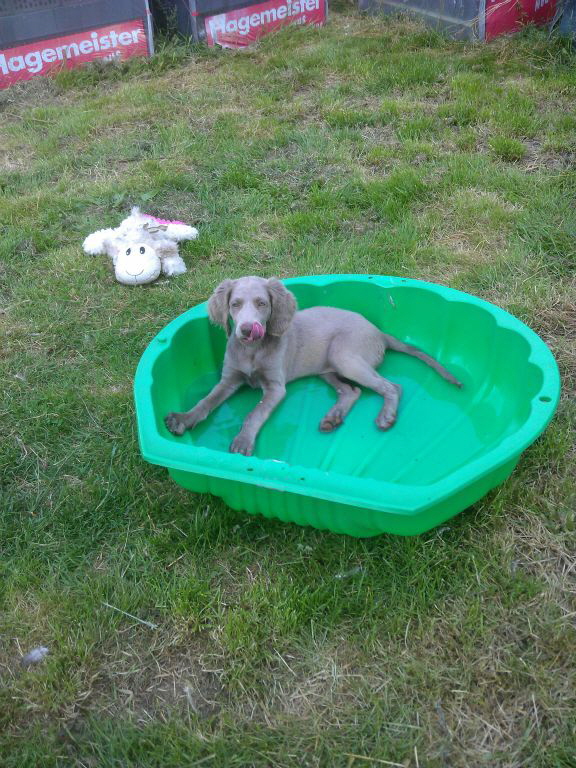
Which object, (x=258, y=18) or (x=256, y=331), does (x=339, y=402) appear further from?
(x=258, y=18)

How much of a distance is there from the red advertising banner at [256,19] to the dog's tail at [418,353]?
5.31 metres

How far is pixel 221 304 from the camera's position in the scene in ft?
10.1

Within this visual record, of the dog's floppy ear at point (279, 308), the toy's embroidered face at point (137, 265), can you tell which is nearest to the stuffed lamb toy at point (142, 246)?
the toy's embroidered face at point (137, 265)

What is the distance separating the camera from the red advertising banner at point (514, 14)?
21.9 ft

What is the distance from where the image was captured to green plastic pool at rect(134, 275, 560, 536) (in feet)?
7.45

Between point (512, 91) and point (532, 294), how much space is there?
2.71m

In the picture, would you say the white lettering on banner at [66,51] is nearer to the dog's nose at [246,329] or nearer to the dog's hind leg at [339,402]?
the dog's hind leg at [339,402]

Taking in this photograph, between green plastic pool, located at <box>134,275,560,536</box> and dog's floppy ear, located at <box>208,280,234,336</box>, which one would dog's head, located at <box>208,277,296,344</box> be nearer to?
dog's floppy ear, located at <box>208,280,234,336</box>

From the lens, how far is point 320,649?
2281 mm

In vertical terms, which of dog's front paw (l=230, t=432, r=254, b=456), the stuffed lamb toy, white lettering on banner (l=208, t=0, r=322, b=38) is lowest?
dog's front paw (l=230, t=432, r=254, b=456)

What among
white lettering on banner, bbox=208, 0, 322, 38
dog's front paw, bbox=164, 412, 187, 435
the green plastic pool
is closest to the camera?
the green plastic pool

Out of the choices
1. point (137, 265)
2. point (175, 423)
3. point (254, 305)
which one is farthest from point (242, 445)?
point (137, 265)

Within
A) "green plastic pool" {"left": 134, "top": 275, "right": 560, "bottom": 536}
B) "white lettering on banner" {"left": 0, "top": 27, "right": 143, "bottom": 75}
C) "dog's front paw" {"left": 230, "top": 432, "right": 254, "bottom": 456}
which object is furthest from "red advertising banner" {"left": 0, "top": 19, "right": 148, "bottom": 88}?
"dog's front paw" {"left": 230, "top": 432, "right": 254, "bottom": 456}

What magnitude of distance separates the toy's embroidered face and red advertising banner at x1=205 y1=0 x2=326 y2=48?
428 cm
